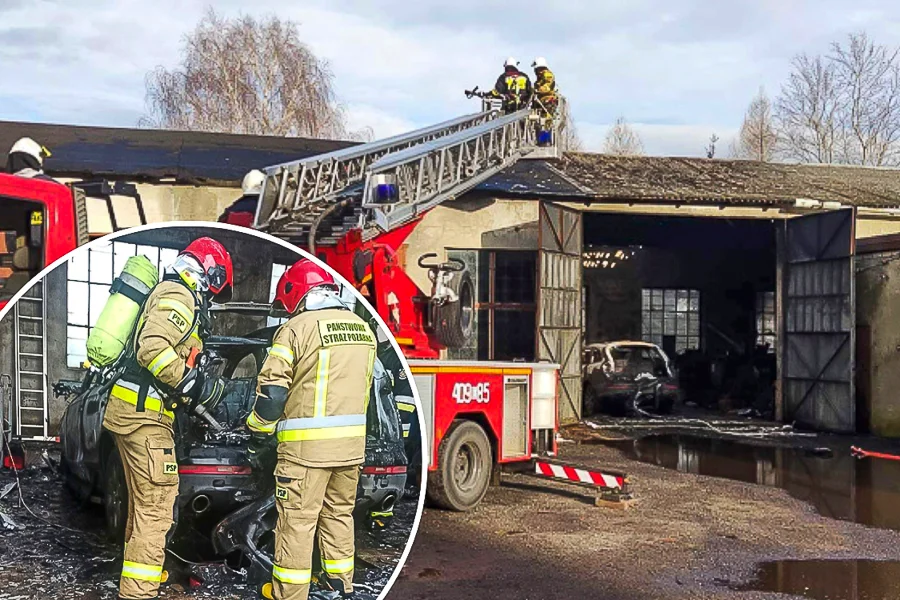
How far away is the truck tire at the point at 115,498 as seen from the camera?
122 inches

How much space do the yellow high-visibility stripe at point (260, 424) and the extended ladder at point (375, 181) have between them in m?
5.55

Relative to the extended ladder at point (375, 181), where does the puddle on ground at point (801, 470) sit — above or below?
below

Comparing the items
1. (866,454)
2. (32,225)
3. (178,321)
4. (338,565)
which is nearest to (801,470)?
(866,454)

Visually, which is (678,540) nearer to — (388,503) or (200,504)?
(388,503)

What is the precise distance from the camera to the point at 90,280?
123 inches

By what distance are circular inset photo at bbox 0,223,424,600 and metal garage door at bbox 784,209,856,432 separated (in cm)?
1392

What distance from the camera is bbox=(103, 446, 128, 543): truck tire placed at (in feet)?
10.2

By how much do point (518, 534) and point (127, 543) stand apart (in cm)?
465

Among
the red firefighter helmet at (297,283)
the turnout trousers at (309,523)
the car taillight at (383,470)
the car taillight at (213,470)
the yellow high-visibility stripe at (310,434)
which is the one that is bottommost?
the turnout trousers at (309,523)

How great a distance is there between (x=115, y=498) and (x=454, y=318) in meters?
5.84

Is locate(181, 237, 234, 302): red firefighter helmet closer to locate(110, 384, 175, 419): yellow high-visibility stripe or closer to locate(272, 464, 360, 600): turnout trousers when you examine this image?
locate(110, 384, 175, 419): yellow high-visibility stripe

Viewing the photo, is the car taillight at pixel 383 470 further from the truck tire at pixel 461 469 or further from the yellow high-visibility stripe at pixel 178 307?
the truck tire at pixel 461 469

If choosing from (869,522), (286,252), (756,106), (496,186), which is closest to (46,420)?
(286,252)

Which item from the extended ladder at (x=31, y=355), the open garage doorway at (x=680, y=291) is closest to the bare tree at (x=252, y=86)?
the open garage doorway at (x=680, y=291)
